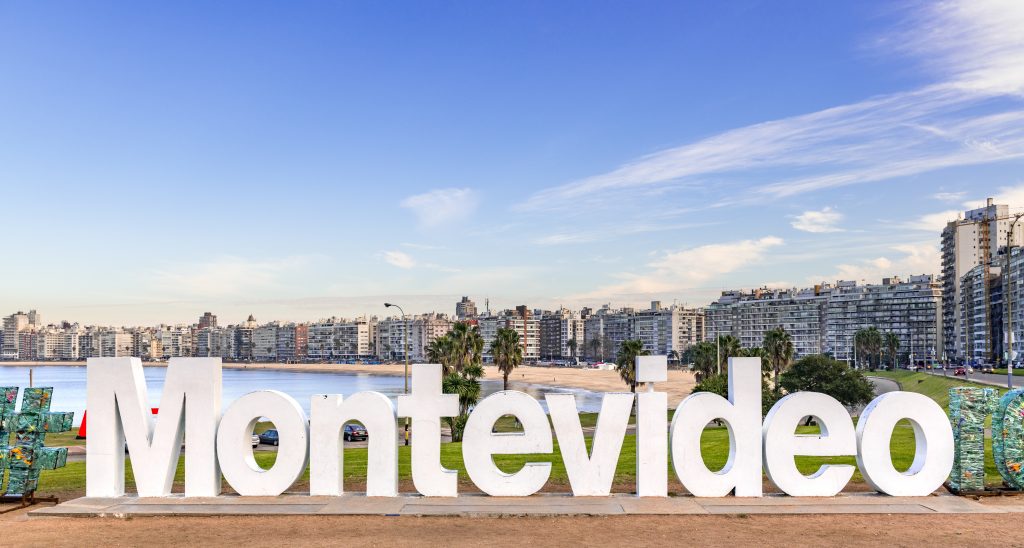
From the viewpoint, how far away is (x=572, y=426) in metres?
18.3

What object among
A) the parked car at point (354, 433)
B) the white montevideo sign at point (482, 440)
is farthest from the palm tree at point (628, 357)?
the white montevideo sign at point (482, 440)

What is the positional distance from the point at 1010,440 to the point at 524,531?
10746 mm

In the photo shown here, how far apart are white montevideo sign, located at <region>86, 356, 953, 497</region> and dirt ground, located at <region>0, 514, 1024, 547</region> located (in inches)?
68.0

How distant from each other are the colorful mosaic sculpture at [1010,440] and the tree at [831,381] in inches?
2127

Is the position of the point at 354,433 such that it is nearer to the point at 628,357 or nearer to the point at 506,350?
the point at 628,357

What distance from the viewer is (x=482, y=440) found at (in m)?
18.2

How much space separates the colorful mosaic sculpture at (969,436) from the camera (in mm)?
18516

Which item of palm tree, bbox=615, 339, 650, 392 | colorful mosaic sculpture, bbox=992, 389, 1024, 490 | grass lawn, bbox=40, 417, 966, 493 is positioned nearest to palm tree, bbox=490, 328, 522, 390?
palm tree, bbox=615, 339, 650, 392

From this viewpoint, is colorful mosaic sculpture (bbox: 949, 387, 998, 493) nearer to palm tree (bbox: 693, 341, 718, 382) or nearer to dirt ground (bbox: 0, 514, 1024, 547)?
dirt ground (bbox: 0, 514, 1024, 547)

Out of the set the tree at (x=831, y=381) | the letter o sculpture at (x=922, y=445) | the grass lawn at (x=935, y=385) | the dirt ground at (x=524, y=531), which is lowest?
the grass lawn at (x=935, y=385)

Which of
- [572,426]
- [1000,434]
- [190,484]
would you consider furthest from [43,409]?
[1000,434]

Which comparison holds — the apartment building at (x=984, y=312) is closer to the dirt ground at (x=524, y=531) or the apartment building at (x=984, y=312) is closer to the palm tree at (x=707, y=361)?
the palm tree at (x=707, y=361)

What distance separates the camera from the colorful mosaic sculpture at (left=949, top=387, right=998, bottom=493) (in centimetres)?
1852

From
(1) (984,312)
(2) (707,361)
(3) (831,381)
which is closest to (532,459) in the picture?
(3) (831,381)
